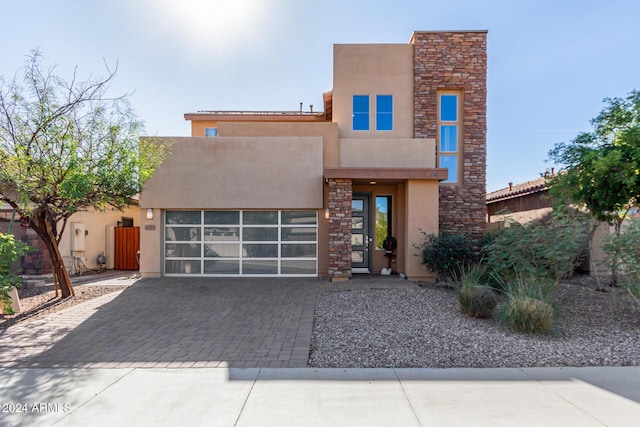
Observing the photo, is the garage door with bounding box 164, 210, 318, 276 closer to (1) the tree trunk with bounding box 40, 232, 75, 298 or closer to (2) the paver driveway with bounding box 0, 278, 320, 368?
(2) the paver driveway with bounding box 0, 278, 320, 368

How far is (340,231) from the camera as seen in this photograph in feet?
35.3

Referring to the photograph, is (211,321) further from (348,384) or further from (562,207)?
(562,207)

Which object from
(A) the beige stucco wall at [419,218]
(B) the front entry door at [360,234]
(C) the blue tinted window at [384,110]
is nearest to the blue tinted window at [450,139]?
(C) the blue tinted window at [384,110]

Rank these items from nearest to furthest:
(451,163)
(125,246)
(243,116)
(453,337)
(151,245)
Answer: (453,337) < (151,245) < (451,163) < (125,246) < (243,116)

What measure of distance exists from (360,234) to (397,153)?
303 cm

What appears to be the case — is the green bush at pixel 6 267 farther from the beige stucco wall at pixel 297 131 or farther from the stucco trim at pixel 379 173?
the stucco trim at pixel 379 173

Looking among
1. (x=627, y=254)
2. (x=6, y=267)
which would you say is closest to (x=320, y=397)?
(x=627, y=254)

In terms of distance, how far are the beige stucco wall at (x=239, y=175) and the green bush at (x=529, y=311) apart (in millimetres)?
6695

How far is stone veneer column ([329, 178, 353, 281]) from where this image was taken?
Result: 10750mm

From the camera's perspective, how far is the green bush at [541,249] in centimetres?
695

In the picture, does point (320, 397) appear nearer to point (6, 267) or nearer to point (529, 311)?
point (529, 311)

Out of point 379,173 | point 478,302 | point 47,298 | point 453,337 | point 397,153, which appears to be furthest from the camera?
point 397,153

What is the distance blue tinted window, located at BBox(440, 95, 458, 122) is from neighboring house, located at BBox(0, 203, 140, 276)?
11666 millimetres

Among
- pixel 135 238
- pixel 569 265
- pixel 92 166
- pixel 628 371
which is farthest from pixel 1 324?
→ pixel 569 265
